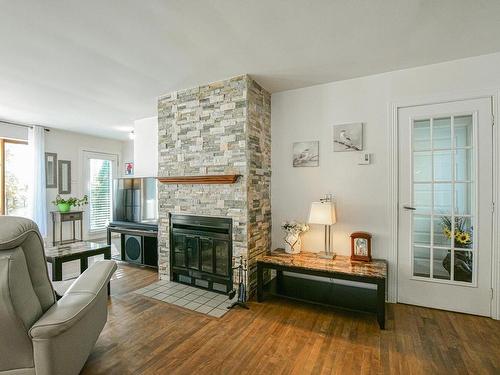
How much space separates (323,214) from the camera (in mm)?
2750

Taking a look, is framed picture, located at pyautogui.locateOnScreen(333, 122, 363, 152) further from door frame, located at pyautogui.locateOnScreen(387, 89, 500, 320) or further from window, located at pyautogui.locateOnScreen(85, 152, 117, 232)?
window, located at pyautogui.locateOnScreen(85, 152, 117, 232)

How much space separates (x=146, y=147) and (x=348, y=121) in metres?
3.38

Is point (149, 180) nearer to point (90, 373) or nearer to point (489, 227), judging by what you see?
point (90, 373)

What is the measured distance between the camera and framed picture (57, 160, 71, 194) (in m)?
5.48

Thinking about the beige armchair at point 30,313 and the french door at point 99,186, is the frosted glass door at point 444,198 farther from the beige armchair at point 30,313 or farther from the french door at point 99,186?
the french door at point 99,186

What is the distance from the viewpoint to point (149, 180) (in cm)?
404

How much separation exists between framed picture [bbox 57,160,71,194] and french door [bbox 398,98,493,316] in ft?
20.2

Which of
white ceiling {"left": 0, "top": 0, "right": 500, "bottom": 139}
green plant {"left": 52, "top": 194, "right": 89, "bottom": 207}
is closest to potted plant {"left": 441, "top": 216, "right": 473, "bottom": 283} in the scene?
white ceiling {"left": 0, "top": 0, "right": 500, "bottom": 139}

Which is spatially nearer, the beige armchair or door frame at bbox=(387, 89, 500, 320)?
the beige armchair

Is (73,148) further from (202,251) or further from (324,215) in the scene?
(324,215)

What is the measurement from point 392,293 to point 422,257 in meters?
0.49

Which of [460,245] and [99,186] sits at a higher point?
[99,186]

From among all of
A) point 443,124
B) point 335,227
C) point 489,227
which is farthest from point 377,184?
point 489,227

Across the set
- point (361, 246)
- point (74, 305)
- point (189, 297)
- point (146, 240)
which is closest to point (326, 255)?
point (361, 246)
